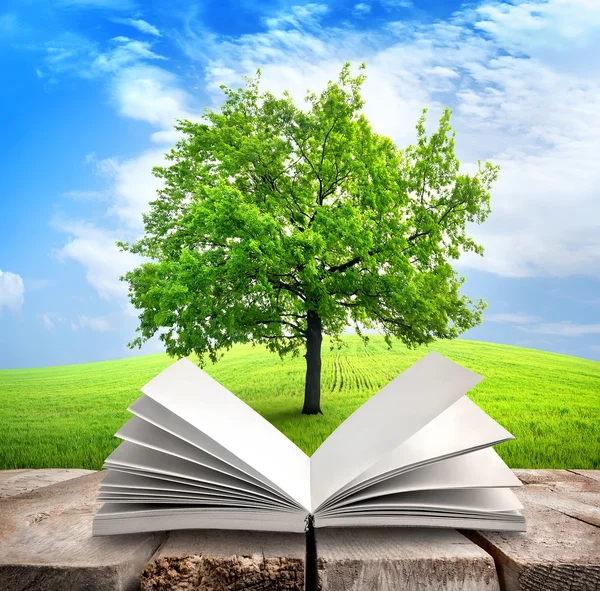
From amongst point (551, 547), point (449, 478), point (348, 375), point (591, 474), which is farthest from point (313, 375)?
point (551, 547)

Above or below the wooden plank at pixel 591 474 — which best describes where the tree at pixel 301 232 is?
above

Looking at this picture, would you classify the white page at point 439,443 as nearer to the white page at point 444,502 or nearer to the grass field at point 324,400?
the white page at point 444,502

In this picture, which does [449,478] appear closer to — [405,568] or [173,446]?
[405,568]

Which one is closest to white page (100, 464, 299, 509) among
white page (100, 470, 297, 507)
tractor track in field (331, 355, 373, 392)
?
white page (100, 470, 297, 507)

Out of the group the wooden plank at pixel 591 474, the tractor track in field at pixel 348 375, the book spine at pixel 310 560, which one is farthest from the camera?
the tractor track in field at pixel 348 375

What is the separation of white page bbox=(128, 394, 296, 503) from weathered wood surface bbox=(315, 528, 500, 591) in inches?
9.9

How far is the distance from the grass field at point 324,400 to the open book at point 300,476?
6.13 m

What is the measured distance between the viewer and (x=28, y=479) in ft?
11.0

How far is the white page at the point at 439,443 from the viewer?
1.68 m

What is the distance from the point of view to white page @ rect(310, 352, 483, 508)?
1788 millimetres

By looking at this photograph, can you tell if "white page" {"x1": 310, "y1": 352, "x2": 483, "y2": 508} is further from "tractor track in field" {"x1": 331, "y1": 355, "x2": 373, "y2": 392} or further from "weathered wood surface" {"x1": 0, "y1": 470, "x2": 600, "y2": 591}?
"tractor track in field" {"x1": 331, "y1": 355, "x2": 373, "y2": 392}

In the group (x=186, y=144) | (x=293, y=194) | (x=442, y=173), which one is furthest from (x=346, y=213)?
(x=186, y=144)

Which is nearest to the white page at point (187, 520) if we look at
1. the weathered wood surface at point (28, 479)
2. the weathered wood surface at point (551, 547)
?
the weathered wood surface at point (551, 547)

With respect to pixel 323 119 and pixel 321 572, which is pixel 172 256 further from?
pixel 321 572
